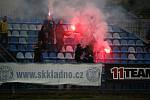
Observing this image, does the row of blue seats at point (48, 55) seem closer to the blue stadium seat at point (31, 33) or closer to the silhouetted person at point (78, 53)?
the blue stadium seat at point (31, 33)

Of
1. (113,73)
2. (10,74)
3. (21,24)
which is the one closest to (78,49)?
(113,73)

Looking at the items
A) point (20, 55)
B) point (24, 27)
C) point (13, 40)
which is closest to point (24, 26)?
point (24, 27)

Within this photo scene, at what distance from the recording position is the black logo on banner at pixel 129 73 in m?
14.4

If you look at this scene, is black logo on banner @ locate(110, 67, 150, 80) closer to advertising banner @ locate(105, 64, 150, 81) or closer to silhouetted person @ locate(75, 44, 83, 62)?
advertising banner @ locate(105, 64, 150, 81)

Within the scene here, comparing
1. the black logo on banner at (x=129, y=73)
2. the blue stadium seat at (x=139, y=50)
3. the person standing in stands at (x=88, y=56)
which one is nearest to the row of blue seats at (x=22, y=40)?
the person standing in stands at (x=88, y=56)

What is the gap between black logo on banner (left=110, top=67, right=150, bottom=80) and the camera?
14.4 meters

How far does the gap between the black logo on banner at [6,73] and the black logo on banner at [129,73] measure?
392 centimetres

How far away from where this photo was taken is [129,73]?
14422 millimetres

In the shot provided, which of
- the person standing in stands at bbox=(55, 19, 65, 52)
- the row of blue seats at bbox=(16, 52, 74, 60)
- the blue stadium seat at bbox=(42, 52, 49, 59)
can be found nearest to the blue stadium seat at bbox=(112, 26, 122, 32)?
the person standing in stands at bbox=(55, 19, 65, 52)

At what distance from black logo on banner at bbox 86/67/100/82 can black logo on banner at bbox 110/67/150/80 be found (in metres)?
0.61

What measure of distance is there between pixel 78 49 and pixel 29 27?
449cm

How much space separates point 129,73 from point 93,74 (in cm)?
146

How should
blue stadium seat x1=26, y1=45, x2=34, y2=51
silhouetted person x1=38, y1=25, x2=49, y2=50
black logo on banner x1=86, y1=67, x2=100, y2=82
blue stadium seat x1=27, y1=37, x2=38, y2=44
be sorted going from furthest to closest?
blue stadium seat x1=27, y1=37, x2=38, y2=44, blue stadium seat x1=26, y1=45, x2=34, y2=51, silhouetted person x1=38, y1=25, x2=49, y2=50, black logo on banner x1=86, y1=67, x2=100, y2=82

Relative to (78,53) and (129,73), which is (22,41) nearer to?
(78,53)
